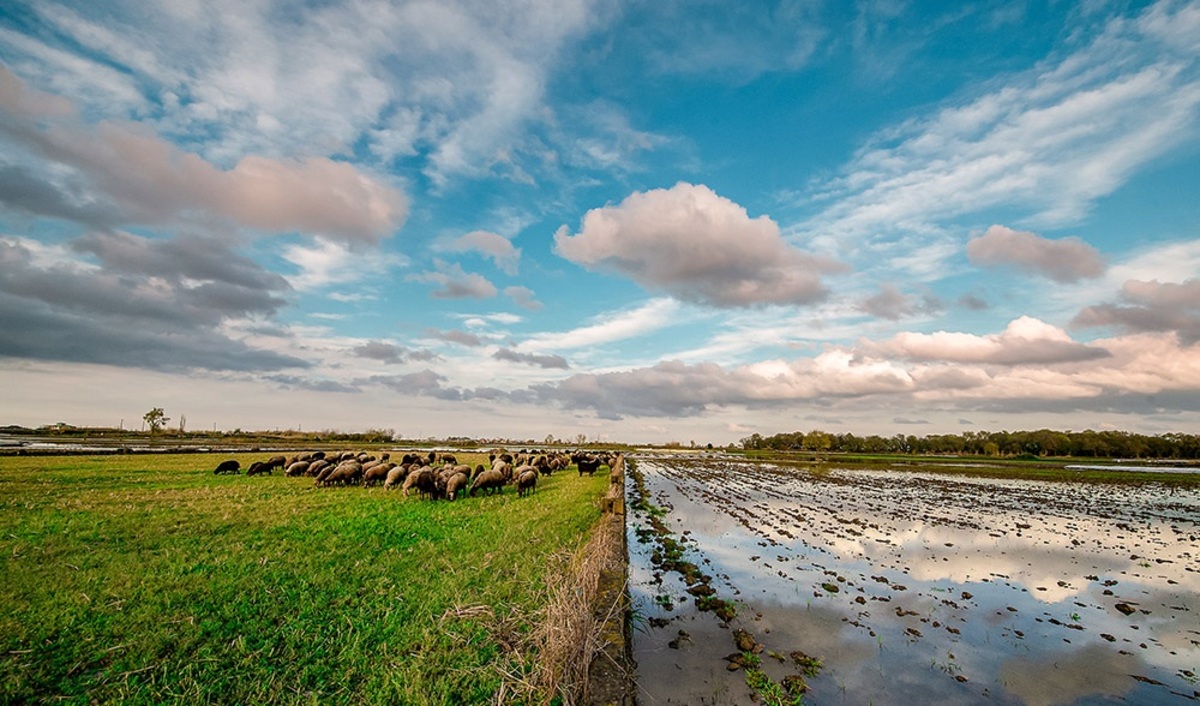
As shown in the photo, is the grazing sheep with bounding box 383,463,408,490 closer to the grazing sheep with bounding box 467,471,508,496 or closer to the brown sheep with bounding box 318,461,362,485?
the brown sheep with bounding box 318,461,362,485

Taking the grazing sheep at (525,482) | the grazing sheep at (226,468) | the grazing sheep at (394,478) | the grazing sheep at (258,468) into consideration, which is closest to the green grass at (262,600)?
the grazing sheep at (525,482)

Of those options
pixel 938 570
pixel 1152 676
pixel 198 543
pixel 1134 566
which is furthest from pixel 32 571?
pixel 1134 566

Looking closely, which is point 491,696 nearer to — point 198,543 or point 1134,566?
point 198,543

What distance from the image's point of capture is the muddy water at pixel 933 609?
22.5ft

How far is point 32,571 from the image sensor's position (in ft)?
28.4

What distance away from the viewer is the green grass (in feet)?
17.8

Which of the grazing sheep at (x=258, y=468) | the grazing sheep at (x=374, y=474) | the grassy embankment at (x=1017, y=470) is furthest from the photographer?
the grassy embankment at (x=1017, y=470)

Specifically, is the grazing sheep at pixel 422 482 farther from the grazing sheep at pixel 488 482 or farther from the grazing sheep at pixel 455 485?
the grazing sheep at pixel 488 482

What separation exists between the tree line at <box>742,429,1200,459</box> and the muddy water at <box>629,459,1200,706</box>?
141660 mm

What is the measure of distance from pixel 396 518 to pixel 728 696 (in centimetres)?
1189

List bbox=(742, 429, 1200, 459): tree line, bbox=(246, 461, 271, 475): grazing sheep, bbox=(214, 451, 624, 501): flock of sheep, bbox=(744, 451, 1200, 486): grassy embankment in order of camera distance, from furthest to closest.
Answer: bbox=(742, 429, 1200, 459): tree line < bbox=(744, 451, 1200, 486): grassy embankment < bbox=(246, 461, 271, 475): grazing sheep < bbox=(214, 451, 624, 501): flock of sheep

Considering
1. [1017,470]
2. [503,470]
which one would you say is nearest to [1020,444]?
[1017,470]

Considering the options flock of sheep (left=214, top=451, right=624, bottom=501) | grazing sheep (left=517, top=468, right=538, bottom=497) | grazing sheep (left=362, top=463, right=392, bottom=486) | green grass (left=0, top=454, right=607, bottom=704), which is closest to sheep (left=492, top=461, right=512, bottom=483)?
flock of sheep (left=214, top=451, right=624, bottom=501)

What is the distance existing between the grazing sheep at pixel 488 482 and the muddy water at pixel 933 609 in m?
6.56
